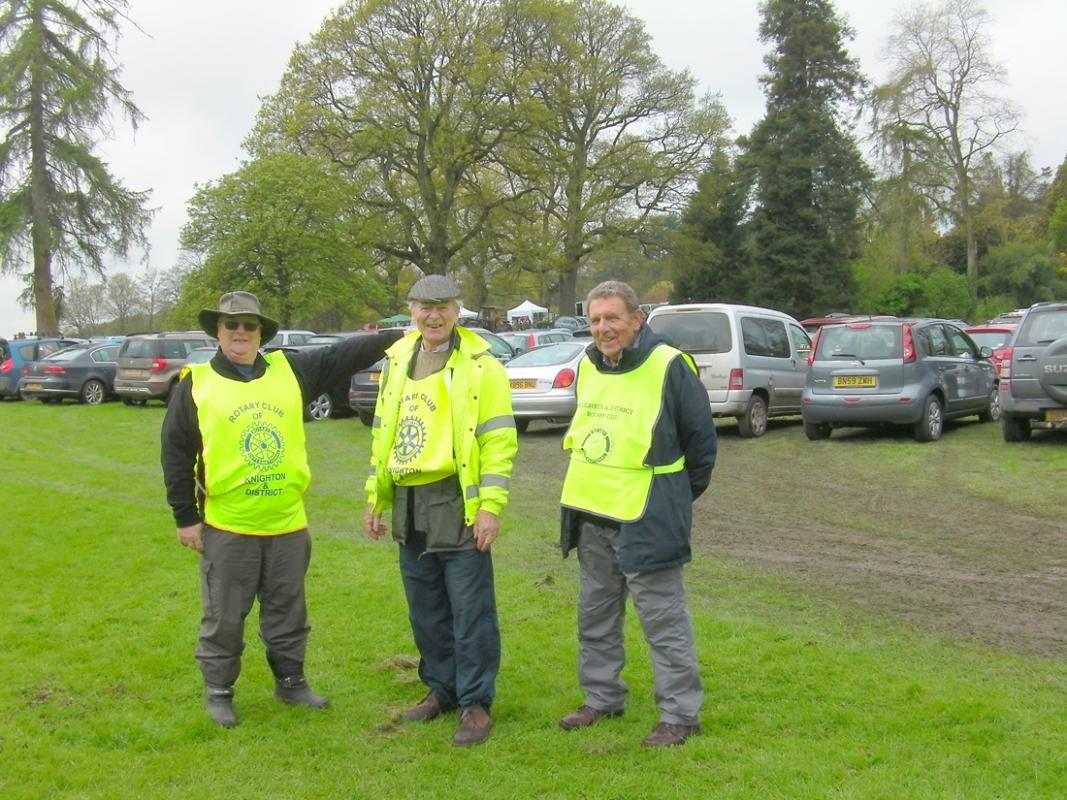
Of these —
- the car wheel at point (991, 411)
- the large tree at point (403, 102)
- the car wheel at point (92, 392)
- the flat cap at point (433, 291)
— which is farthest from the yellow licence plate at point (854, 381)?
the large tree at point (403, 102)

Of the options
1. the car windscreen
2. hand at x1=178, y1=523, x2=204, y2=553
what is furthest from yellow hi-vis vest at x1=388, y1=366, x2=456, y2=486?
the car windscreen

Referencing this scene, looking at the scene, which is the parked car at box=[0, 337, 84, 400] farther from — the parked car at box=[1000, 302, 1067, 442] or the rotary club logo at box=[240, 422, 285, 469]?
the rotary club logo at box=[240, 422, 285, 469]

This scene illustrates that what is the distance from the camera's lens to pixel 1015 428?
14.0 meters

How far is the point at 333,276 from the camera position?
38969 mm

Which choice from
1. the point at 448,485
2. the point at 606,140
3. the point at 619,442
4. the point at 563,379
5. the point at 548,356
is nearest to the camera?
the point at 619,442

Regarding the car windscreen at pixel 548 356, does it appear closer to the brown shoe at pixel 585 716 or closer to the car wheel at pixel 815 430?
the car wheel at pixel 815 430

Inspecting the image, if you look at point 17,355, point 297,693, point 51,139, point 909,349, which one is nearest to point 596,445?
point 297,693

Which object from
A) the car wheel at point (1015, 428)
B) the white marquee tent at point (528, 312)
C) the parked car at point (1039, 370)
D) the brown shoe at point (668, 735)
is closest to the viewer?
the brown shoe at point (668, 735)

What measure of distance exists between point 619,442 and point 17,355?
89.2ft

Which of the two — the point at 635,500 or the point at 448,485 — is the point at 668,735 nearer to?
the point at 635,500

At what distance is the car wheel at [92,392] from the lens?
25812 mm

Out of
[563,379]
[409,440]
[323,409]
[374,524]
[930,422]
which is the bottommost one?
[323,409]

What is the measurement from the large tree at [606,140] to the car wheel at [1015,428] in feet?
104

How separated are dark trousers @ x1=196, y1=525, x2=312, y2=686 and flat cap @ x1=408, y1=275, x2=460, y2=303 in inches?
A: 51.4
